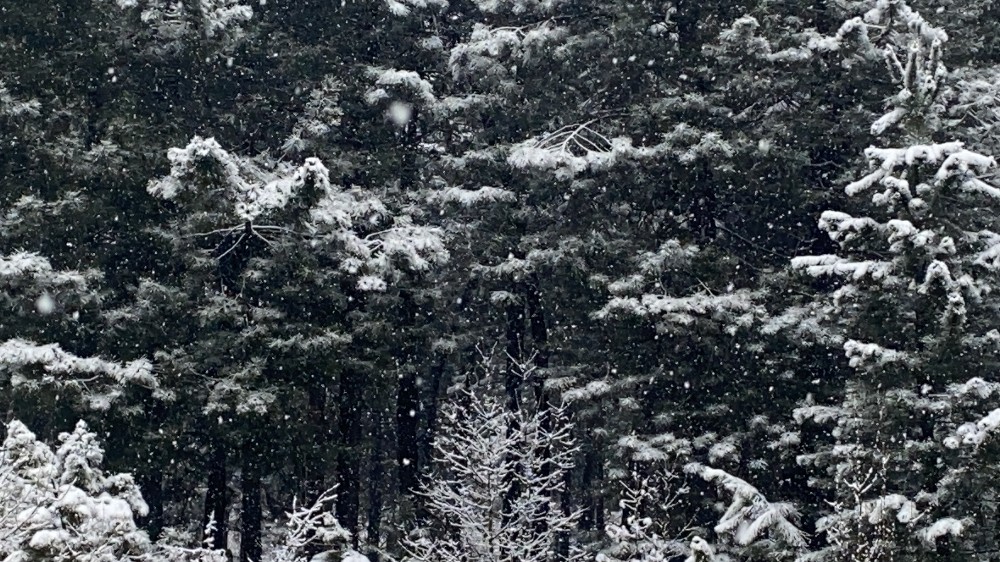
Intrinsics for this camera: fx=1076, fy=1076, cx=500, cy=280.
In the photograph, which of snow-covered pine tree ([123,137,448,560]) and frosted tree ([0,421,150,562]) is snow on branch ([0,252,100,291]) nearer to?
snow-covered pine tree ([123,137,448,560])

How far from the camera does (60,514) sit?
8.43 m

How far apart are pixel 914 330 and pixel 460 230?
918 centimetres

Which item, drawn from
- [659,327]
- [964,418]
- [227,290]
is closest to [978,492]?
[964,418]

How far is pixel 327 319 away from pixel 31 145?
5.72 m

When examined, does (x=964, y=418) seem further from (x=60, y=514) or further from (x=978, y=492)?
(x=60, y=514)

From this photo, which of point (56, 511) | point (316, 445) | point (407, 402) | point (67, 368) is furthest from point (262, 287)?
point (56, 511)

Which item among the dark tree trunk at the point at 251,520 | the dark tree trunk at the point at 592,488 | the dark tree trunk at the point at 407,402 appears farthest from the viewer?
the dark tree trunk at the point at 592,488

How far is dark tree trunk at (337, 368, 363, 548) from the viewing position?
19.5m

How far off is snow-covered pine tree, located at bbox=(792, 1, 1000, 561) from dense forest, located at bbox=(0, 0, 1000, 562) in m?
0.22

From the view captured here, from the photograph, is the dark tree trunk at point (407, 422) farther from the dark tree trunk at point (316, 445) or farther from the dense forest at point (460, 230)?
the dark tree trunk at point (316, 445)

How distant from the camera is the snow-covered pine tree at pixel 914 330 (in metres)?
12.4

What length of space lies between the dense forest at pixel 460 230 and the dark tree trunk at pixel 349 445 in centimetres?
12

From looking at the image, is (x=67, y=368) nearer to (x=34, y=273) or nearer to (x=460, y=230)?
(x=34, y=273)

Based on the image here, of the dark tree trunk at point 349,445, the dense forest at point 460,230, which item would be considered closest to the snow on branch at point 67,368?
the dense forest at point 460,230
